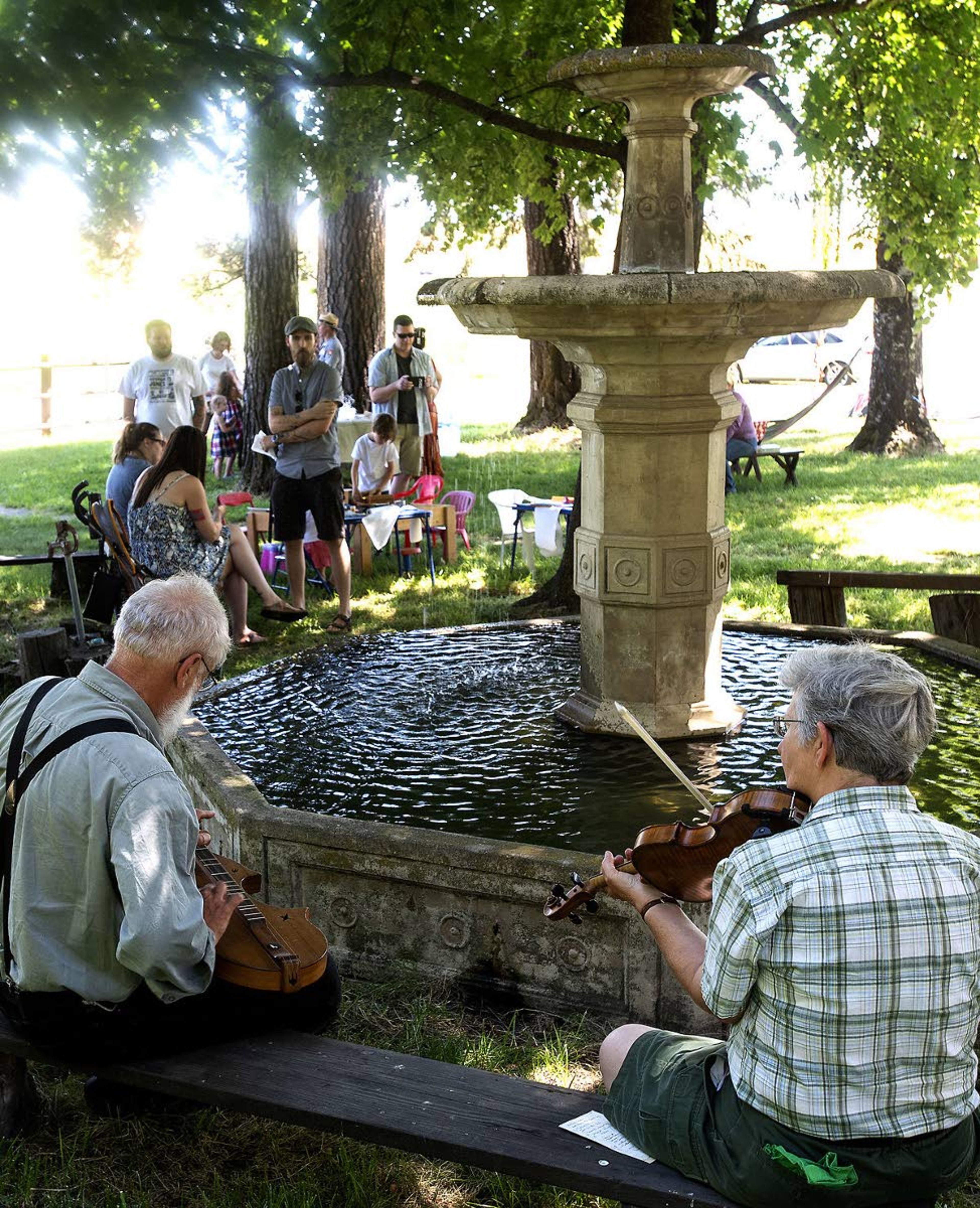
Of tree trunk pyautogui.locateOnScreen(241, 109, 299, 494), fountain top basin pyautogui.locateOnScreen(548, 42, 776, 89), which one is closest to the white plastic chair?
tree trunk pyautogui.locateOnScreen(241, 109, 299, 494)

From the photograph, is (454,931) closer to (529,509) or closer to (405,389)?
(529,509)

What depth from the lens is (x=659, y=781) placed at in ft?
17.9

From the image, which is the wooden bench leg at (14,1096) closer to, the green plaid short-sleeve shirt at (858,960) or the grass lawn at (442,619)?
the grass lawn at (442,619)

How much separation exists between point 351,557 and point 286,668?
12.8 feet

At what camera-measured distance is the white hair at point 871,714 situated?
263 centimetres

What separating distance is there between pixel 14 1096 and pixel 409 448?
32.1ft

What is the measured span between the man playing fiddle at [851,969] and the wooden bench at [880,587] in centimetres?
486

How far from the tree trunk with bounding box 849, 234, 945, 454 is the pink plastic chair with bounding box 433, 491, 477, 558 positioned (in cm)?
788

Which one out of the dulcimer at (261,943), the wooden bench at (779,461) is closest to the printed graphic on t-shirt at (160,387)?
the wooden bench at (779,461)

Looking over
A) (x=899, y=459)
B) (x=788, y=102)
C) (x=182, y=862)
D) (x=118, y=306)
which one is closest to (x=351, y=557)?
(x=788, y=102)

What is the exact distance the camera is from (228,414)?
628 inches

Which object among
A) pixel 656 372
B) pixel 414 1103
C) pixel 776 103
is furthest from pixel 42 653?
pixel 776 103

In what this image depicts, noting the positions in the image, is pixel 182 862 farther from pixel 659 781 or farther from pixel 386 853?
pixel 659 781

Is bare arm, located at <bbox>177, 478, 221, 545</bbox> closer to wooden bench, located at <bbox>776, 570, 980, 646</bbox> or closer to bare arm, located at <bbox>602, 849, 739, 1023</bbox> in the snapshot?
wooden bench, located at <bbox>776, 570, 980, 646</bbox>
